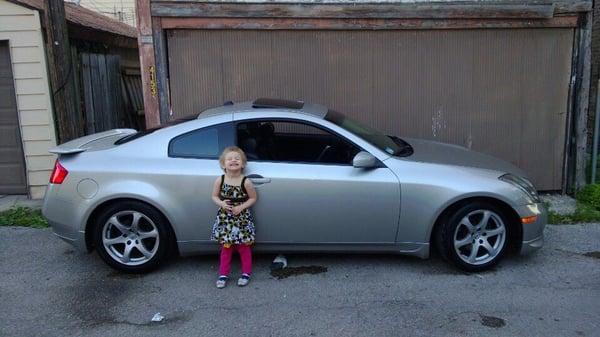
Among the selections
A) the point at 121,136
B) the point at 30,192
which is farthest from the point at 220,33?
the point at 30,192

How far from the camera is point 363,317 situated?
13.5ft

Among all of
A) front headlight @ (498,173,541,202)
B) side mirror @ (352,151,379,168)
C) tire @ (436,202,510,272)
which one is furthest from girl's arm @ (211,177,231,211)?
front headlight @ (498,173,541,202)

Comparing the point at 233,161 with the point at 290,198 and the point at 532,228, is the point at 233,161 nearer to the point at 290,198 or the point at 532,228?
the point at 290,198

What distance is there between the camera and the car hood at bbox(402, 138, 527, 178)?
16.4 feet

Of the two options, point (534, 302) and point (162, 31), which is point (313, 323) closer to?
point (534, 302)

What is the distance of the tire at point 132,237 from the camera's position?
4824mm

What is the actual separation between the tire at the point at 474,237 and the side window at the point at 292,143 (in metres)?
1.03

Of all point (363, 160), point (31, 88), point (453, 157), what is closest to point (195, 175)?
point (363, 160)

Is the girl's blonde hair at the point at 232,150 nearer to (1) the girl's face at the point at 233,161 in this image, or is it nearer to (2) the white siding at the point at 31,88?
(1) the girl's face at the point at 233,161

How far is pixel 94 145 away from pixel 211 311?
195 cm

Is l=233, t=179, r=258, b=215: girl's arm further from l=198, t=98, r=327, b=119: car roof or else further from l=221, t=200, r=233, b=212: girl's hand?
l=198, t=98, r=327, b=119: car roof

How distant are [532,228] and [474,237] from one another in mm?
511

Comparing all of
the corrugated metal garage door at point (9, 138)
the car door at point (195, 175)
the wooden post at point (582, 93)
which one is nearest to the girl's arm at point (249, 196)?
the car door at point (195, 175)

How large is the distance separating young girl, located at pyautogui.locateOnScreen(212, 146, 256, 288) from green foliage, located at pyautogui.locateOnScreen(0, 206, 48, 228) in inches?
110
